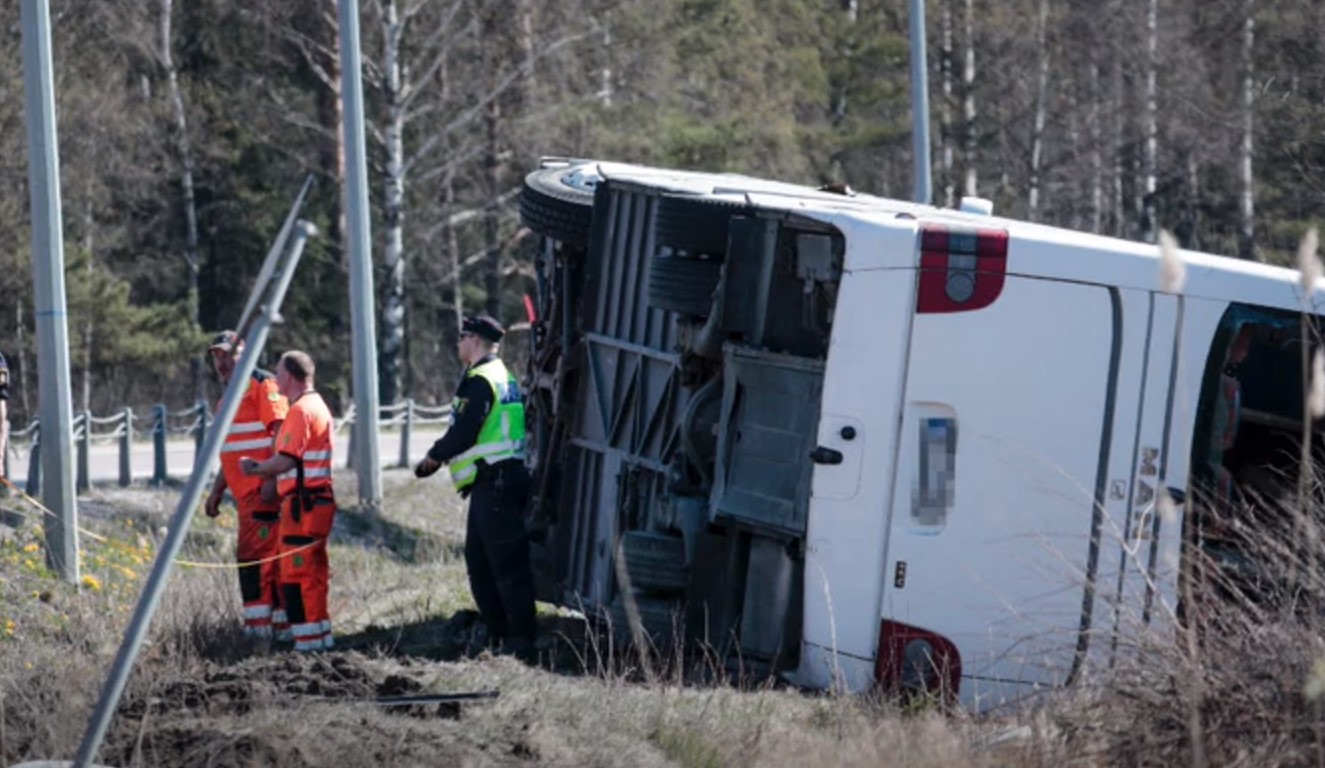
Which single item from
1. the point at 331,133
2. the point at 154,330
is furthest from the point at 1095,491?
the point at 154,330

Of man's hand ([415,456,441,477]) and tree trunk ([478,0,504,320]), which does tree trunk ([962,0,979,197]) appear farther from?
man's hand ([415,456,441,477])

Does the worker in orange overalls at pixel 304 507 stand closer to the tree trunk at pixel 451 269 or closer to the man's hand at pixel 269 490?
the man's hand at pixel 269 490

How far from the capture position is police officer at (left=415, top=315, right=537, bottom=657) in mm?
9219

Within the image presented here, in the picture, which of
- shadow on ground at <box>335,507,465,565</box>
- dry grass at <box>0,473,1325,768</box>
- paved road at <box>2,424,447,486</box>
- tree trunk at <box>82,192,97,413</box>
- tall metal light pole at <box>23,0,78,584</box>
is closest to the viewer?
dry grass at <box>0,473,1325,768</box>

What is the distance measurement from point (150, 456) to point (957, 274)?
53.6 feet

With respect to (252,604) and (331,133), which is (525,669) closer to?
(252,604)

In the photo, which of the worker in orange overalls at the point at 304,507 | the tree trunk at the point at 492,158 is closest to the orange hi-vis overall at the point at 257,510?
the worker in orange overalls at the point at 304,507

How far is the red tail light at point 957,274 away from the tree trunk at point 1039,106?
85.7 ft

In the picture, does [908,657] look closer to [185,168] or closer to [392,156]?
[392,156]

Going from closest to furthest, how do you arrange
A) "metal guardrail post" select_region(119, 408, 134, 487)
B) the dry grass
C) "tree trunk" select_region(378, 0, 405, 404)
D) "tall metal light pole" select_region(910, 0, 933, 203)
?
the dry grass
"tall metal light pole" select_region(910, 0, 933, 203)
"metal guardrail post" select_region(119, 408, 134, 487)
"tree trunk" select_region(378, 0, 405, 404)

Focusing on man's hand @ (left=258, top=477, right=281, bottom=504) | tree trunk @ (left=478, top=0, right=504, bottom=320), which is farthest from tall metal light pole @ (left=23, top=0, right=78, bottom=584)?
tree trunk @ (left=478, top=0, right=504, bottom=320)

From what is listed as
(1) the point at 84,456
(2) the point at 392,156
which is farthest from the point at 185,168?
(1) the point at 84,456

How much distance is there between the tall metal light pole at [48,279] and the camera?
37.0 ft

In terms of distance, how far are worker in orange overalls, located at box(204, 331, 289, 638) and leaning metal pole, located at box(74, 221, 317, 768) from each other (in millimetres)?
4548
